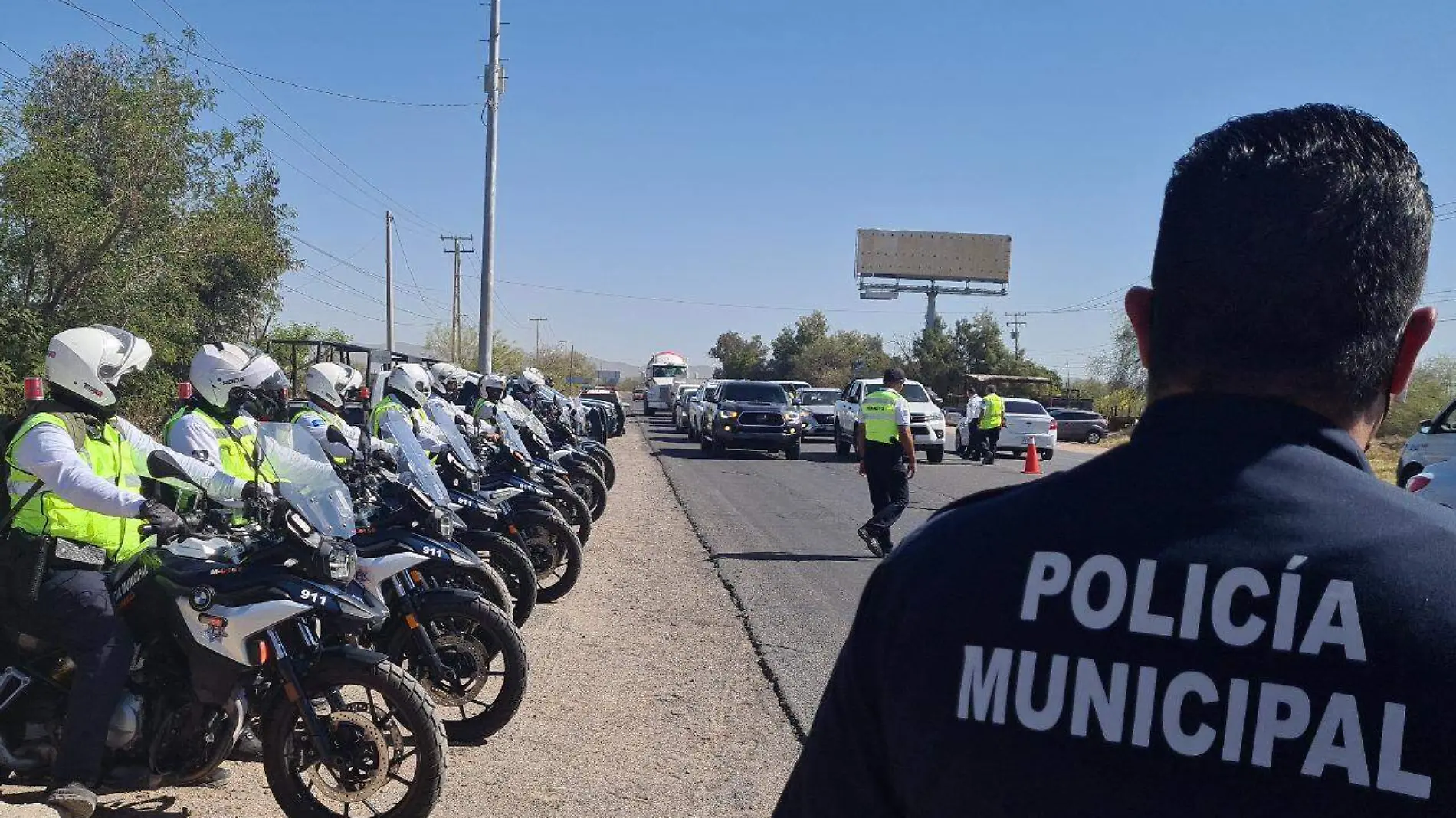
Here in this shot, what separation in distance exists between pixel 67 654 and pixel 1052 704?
14.8 ft

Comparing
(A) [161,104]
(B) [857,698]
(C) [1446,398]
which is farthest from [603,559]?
(C) [1446,398]

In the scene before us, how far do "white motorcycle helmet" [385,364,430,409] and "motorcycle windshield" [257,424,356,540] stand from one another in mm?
3857

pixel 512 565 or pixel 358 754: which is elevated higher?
pixel 512 565

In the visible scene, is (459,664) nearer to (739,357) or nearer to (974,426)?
(974,426)

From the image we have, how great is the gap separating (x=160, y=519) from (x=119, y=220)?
18472 millimetres

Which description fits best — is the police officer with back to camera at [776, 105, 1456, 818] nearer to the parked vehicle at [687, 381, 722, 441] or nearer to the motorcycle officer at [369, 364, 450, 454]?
the motorcycle officer at [369, 364, 450, 454]

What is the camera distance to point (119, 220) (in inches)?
795

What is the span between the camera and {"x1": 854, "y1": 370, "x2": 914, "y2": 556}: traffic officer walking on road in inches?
423

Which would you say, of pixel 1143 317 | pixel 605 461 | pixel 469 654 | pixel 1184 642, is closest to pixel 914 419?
pixel 605 461

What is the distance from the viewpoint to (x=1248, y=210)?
1.36 metres

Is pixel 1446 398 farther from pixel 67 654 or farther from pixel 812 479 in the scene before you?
pixel 67 654

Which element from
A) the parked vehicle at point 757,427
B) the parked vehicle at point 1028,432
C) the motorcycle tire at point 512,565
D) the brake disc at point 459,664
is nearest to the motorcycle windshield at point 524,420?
the motorcycle tire at point 512,565

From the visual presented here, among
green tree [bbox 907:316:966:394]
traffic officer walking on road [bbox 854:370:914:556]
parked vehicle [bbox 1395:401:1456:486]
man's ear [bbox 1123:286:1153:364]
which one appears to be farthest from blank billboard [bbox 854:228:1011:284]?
man's ear [bbox 1123:286:1153:364]

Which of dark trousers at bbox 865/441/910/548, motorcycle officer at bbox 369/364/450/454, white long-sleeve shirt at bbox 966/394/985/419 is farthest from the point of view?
white long-sleeve shirt at bbox 966/394/985/419
